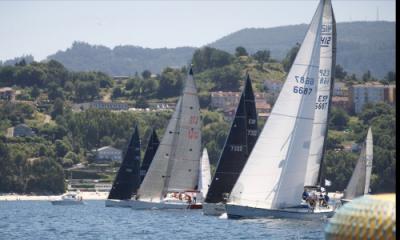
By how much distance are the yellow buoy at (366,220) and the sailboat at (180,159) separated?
6176 cm

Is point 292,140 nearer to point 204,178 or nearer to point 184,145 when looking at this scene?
point 184,145

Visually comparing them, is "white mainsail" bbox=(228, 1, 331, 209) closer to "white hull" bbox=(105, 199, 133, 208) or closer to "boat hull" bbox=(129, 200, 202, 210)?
"boat hull" bbox=(129, 200, 202, 210)

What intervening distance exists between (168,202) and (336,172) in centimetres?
7215

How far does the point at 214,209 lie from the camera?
5788cm

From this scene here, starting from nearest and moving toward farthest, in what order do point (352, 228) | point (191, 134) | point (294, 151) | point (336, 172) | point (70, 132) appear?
point (352, 228) → point (294, 151) → point (191, 134) → point (336, 172) → point (70, 132)

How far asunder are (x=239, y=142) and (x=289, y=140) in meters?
11.4

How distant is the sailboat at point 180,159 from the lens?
68.1 m

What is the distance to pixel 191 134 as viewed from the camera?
68188 millimetres

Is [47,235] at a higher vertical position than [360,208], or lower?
lower

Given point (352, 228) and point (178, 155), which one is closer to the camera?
point (352, 228)

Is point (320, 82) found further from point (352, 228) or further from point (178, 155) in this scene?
point (352, 228)

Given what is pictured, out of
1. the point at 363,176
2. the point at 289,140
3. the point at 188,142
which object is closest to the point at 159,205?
the point at 188,142

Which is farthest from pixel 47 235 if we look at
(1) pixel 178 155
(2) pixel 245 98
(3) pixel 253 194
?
(1) pixel 178 155

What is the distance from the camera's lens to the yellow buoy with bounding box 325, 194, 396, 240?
5328mm
